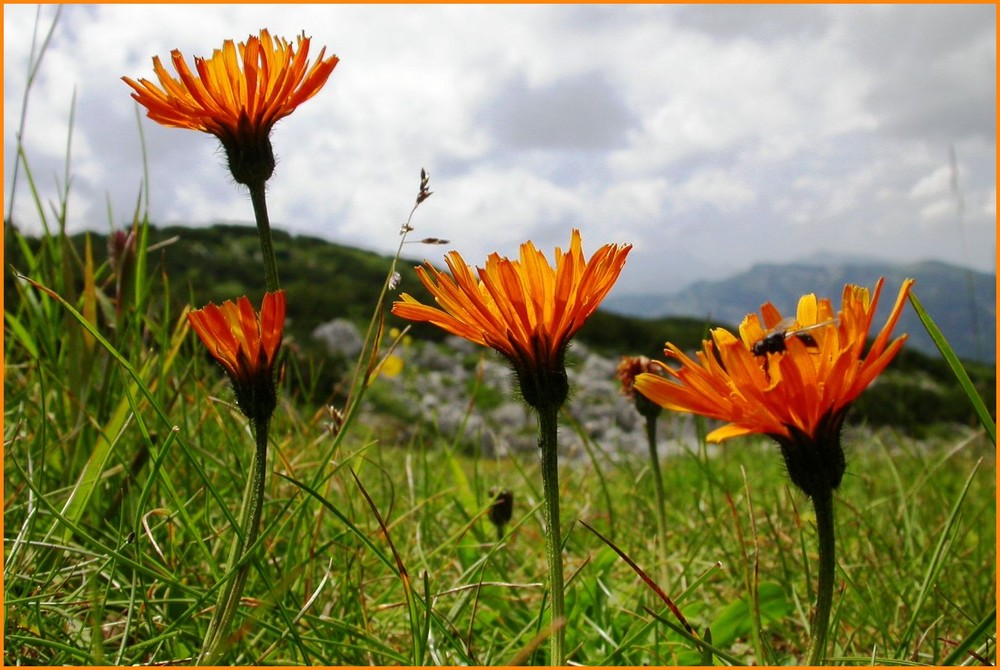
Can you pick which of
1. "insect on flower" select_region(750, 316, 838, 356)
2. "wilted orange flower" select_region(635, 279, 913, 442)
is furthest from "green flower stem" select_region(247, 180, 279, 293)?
"insect on flower" select_region(750, 316, 838, 356)

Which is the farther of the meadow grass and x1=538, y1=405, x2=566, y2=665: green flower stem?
the meadow grass

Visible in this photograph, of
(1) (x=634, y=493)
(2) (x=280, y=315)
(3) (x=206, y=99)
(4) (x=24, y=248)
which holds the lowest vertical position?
(1) (x=634, y=493)

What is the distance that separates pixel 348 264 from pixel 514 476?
4545cm

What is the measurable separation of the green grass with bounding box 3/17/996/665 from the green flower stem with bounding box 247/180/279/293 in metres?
0.26

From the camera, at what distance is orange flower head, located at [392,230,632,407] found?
1.06 m

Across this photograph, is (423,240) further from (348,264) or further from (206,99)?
(348,264)

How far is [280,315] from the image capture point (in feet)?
3.68

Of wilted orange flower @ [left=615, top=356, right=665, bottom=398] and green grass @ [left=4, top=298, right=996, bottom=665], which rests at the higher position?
wilted orange flower @ [left=615, top=356, right=665, bottom=398]

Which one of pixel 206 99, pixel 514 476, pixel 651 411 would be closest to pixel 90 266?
pixel 206 99

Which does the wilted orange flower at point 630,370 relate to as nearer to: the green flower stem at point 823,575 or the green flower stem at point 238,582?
the green flower stem at point 823,575

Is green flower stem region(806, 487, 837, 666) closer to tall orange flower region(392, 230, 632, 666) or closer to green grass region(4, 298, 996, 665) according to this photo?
green grass region(4, 298, 996, 665)

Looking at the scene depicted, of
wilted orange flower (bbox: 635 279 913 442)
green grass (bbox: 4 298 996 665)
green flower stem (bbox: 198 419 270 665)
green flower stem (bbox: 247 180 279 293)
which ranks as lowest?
green grass (bbox: 4 298 996 665)

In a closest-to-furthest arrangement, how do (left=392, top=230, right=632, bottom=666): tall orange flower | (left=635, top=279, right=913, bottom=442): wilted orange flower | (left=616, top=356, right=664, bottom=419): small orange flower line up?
(left=635, top=279, right=913, bottom=442): wilted orange flower
(left=392, top=230, right=632, bottom=666): tall orange flower
(left=616, top=356, right=664, bottom=419): small orange flower

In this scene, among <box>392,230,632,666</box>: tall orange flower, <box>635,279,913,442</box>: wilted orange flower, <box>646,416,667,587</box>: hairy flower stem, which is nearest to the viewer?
<box>635,279,913,442</box>: wilted orange flower
